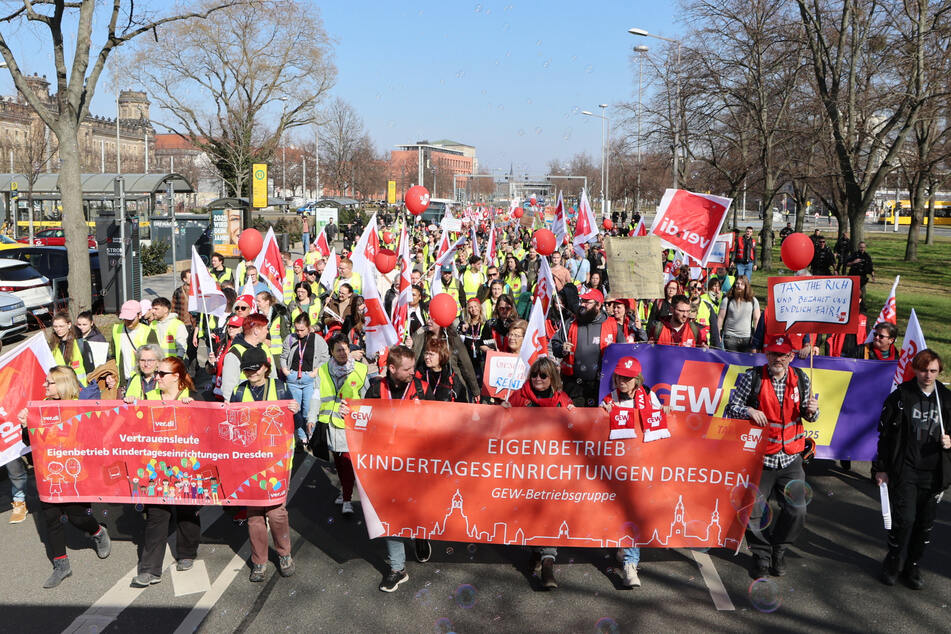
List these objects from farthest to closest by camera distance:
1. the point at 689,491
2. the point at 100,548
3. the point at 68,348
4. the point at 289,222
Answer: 1. the point at 289,222
2. the point at 68,348
3. the point at 100,548
4. the point at 689,491

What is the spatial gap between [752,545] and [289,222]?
41.4 metres

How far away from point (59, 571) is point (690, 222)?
6.90 meters

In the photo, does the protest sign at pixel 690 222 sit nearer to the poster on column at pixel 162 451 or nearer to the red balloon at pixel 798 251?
the red balloon at pixel 798 251

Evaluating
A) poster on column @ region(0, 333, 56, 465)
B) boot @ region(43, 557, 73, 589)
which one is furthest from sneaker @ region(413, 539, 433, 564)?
poster on column @ region(0, 333, 56, 465)

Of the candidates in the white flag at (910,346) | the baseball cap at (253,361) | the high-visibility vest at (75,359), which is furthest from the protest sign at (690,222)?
the high-visibility vest at (75,359)

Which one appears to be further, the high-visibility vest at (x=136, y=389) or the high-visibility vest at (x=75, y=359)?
the high-visibility vest at (x=75, y=359)

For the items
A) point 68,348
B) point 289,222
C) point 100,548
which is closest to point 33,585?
point 100,548

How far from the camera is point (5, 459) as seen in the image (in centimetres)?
551

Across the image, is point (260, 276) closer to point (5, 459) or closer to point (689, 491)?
point (5, 459)

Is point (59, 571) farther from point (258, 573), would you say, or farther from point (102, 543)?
point (258, 573)

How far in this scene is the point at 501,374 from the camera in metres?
6.41

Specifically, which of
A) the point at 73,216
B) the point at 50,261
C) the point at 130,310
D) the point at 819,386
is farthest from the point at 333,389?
the point at 50,261

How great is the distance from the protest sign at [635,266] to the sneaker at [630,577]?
3236 millimetres

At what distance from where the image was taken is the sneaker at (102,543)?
5.67 meters
